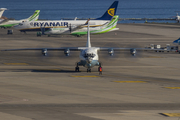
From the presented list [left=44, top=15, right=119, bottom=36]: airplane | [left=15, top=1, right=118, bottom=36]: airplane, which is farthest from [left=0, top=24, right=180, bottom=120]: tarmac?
[left=15, top=1, right=118, bottom=36]: airplane

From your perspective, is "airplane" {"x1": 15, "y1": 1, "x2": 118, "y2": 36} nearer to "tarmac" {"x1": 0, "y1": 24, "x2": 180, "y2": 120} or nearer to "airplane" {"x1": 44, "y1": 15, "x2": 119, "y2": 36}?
"airplane" {"x1": 44, "y1": 15, "x2": 119, "y2": 36}

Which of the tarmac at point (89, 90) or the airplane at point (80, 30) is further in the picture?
the airplane at point (80, 30)

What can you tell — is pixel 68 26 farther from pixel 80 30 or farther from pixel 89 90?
pixel 89 90

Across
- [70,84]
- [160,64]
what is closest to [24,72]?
[70,84]

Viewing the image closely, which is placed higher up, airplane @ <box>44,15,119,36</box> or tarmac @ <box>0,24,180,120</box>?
airplane @ <box>44,15,119,36</box>

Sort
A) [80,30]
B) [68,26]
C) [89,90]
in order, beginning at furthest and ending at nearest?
[68,26] < [80,30] < [89,90]

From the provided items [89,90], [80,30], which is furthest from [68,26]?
[89,90]

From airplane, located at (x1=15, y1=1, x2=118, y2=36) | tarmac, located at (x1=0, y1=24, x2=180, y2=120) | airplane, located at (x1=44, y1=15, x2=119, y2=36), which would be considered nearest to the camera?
tarmac, located at (x1=0, y1=24, x2=180, y2=120)

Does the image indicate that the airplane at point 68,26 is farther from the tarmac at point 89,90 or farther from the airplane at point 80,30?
the tarmac at point 89,90

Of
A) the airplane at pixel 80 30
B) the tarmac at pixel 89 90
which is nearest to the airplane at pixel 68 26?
the airplane at pixel 80 30

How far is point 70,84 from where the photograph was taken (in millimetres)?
38094

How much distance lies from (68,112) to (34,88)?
10.1m

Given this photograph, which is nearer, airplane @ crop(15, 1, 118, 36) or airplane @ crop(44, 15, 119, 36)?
airplane @ crop(44, 15, 119, 36)

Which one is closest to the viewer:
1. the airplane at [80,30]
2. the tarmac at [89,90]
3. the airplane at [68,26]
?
the tarmac at [89,90]
